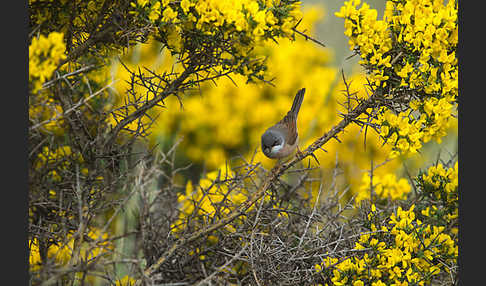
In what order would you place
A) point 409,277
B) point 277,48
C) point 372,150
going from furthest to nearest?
point 277,48
point 372,150
point 409,277

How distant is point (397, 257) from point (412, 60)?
1.06m

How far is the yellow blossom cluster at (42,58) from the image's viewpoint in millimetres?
2047

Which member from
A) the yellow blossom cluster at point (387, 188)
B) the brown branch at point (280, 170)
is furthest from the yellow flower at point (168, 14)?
the yellow blossom cluster at point (387, 188)

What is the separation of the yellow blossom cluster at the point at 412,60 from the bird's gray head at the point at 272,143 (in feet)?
3.32

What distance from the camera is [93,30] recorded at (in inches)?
102

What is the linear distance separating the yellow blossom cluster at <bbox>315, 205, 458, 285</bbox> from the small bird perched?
2.79 feet

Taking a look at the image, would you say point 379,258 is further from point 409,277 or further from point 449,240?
point 449,240

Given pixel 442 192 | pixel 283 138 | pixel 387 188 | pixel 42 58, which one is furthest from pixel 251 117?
pixel 42 58

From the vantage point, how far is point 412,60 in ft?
8.34

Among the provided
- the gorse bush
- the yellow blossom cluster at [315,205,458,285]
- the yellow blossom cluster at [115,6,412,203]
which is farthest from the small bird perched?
the yellow blossom cluster at [115,6,412,203]

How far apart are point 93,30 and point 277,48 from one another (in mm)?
5594

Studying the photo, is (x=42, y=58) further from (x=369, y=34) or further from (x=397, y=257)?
(x=397, y=257)

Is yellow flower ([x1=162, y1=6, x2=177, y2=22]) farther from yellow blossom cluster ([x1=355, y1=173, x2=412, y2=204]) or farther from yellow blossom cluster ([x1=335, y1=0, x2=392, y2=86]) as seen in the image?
yellow blossom cluster ([x1=355, y1=173, x2=412, y2=204])

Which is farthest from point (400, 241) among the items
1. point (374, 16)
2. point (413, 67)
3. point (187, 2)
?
point (187, 2)
